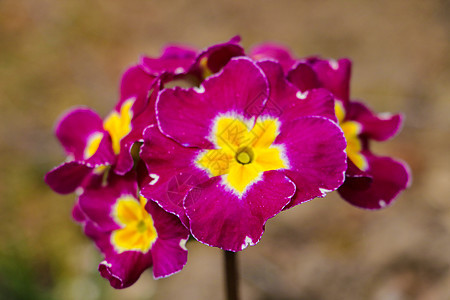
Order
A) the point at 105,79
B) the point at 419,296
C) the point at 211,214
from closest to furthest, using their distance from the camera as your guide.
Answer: the point at 211,214
the point at 419,296
the point at 105,79

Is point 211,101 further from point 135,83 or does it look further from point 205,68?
point 135,83

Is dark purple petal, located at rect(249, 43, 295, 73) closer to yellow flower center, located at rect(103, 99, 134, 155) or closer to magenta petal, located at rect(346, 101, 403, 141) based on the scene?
magenta petal, located at rect(346, 101, 403, 141)

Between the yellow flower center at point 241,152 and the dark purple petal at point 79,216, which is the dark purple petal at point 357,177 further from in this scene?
the dark purple petal at point 79,216

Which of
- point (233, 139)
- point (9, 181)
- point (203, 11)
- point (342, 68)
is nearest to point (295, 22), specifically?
point (203, 11)

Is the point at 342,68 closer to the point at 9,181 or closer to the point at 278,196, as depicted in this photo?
the point at 278,196

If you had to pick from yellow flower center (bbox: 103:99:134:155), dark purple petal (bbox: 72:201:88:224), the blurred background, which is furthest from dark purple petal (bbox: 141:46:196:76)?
the blurred background

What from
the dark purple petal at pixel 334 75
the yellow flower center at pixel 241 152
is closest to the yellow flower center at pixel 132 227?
the yellow flower center at pixel 241 152
